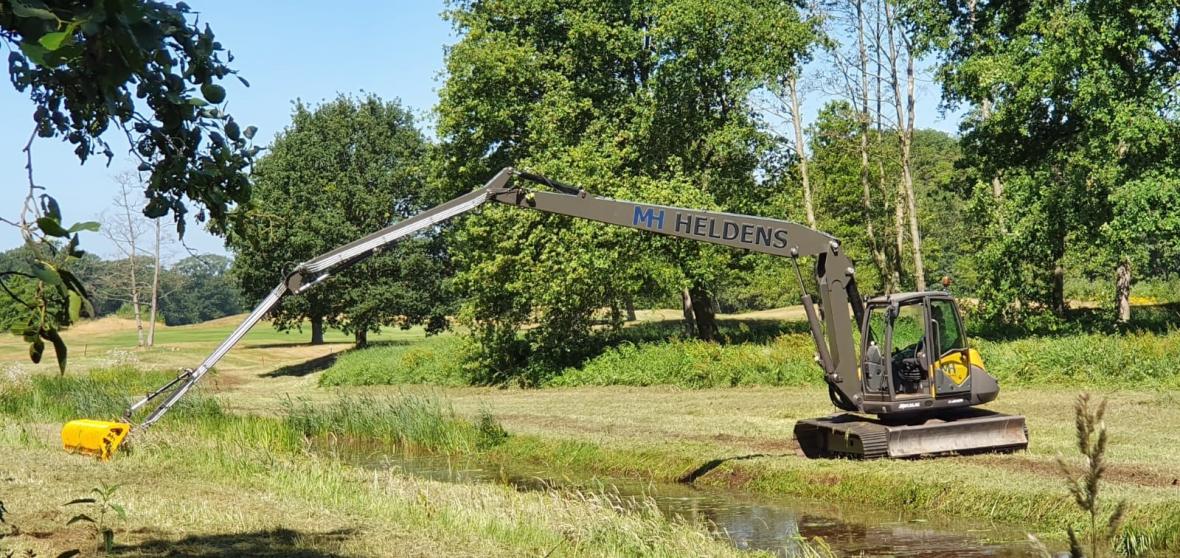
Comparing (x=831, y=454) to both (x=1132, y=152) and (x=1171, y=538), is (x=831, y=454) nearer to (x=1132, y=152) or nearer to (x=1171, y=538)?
(x=1171, y=538)

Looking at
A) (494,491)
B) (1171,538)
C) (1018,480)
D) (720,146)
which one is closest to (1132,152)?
(720,146)

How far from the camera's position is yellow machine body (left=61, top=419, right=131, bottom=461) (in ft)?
51.1

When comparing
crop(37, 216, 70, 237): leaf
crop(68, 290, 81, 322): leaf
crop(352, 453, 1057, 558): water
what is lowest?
crop(352, 453, 1057, 558): water

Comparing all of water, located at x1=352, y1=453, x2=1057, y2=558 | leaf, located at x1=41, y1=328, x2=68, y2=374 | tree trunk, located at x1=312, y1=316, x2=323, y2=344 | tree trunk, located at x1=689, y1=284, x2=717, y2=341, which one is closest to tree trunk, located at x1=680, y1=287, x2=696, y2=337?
tree trunk, located at x1=689, y1=284, x2=717, y2=341

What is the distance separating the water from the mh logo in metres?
3.79

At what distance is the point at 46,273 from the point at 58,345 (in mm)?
271

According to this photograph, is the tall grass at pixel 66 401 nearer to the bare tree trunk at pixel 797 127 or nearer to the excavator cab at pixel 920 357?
the excavator cab at pixel 920 357

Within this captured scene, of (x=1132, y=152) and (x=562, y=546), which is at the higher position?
(x=1132, y=152)

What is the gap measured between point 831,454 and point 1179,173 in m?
13.7

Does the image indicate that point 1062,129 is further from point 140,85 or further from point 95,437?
point 140,85

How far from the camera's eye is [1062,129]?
98.1 feet

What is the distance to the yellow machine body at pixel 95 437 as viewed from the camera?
15.6m

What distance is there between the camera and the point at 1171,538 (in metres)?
10.9

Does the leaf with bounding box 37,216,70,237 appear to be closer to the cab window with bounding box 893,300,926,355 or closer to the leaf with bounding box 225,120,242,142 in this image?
the leaf with bounding box 225,120,242,142
